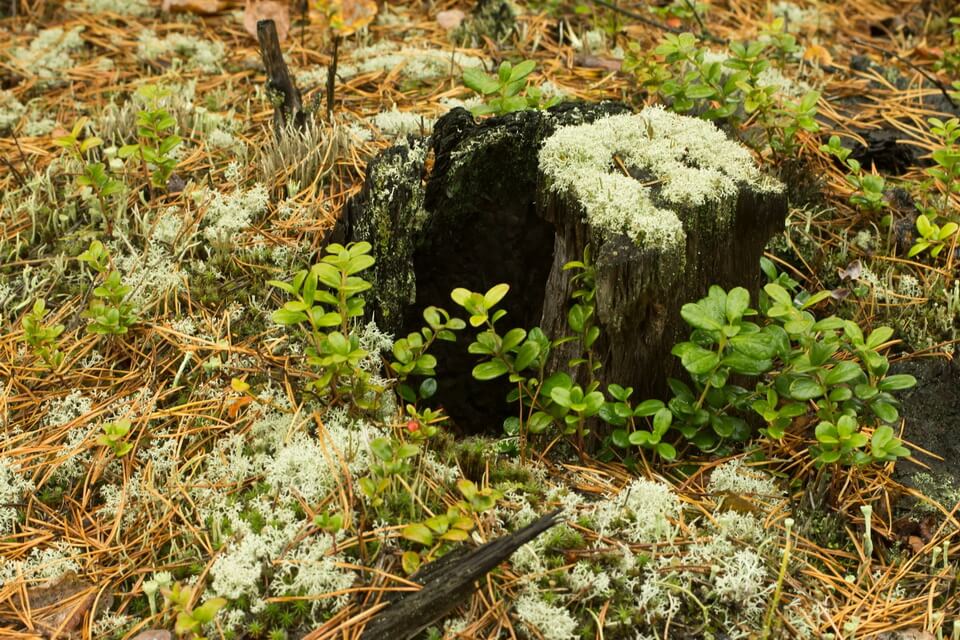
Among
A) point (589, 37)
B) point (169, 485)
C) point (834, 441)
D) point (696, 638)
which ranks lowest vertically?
point (696, 638)

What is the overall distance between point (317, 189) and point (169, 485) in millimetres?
1717

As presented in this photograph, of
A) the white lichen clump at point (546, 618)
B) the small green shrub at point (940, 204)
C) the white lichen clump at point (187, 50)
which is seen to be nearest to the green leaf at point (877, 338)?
the small green shrub at point (940, 204)

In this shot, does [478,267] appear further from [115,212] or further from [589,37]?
[589,37]

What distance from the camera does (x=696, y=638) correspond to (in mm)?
2635

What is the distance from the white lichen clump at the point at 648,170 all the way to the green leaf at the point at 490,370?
63 centimetres

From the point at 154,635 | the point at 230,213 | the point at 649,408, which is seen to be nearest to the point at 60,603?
the point at 154,635

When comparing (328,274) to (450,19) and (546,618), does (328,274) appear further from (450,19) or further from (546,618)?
(450,19)

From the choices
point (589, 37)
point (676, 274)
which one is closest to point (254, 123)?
point (589, 37)

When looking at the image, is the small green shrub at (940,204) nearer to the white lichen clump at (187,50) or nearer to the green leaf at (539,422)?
the green leaf at (539,422)

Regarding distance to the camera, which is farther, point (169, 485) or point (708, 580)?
point (169, 485)

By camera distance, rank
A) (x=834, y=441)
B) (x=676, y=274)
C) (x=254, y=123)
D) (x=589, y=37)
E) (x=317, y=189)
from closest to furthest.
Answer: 1. (x=834, y=441)
2. (x=676, y=274)
3. (x=317, y=189)
4. (x=254, y=123)
5. (x=589, y=37)

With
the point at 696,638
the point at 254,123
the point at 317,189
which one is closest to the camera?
the point at 696,638

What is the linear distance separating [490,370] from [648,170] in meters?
1.03

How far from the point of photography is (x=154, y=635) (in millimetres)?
2559
